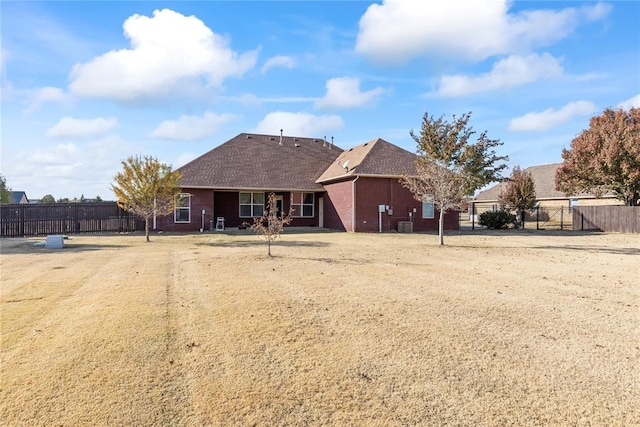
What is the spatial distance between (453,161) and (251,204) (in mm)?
13453

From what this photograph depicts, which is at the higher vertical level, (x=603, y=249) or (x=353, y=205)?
(x=353, y=205)

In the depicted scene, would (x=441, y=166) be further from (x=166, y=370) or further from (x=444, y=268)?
(x=166, y=370)

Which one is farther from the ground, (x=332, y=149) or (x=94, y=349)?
(x=332, y=149)

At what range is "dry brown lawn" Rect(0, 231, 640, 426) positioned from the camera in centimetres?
340

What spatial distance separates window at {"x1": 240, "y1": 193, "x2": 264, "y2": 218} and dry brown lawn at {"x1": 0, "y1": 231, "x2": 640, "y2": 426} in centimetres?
1661

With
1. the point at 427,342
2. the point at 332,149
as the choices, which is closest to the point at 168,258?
the point at 427,342

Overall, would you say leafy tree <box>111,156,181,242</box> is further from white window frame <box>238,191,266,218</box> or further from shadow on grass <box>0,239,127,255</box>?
white window frame <box>238,191,266,218</box>

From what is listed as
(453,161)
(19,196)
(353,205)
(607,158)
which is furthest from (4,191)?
(607,158)

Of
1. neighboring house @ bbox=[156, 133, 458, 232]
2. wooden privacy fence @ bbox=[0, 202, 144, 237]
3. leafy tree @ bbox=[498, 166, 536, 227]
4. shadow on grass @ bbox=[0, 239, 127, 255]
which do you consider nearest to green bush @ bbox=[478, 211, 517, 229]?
leafy tree @ bbox=[498, 166, 536, 227]

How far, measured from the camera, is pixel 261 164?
26.6 m

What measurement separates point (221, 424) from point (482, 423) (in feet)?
6.76

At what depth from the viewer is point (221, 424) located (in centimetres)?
320

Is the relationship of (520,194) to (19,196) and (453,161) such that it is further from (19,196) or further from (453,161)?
(19,196)

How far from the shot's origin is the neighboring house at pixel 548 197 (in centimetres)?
3472
